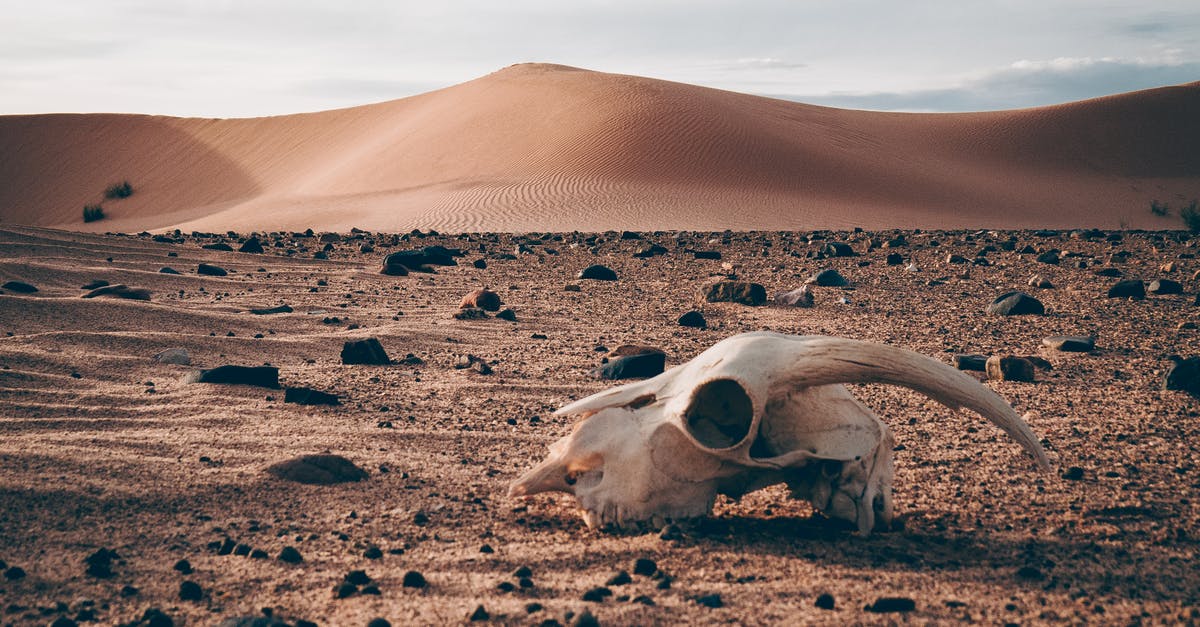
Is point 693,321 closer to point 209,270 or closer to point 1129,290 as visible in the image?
point 1129,290

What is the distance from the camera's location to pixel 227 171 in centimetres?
4719

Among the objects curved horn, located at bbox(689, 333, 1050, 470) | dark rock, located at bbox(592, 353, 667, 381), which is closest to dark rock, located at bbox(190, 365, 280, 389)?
dark rock, located at bbox(592, 353, 667, 381)

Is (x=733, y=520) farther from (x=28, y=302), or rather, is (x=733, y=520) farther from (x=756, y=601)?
(x=28, y=302)

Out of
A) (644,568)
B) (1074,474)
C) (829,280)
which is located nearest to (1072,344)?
(1074,474)

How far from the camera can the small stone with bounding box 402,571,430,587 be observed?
9.08ft

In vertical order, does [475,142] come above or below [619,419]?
above

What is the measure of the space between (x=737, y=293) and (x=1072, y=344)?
309cm

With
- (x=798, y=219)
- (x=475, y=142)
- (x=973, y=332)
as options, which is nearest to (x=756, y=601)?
(x=973, y=332)

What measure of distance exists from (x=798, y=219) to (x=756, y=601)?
22975 millimetres

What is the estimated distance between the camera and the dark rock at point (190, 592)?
2.69 m

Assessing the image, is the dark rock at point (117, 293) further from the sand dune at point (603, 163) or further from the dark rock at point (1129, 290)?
the sand dune at point (603, 163)

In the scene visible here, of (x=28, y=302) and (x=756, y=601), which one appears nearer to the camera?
(x=756, y=601)

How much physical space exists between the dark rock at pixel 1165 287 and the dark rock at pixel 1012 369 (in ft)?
13.6

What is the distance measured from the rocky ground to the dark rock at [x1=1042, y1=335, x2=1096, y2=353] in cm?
8
